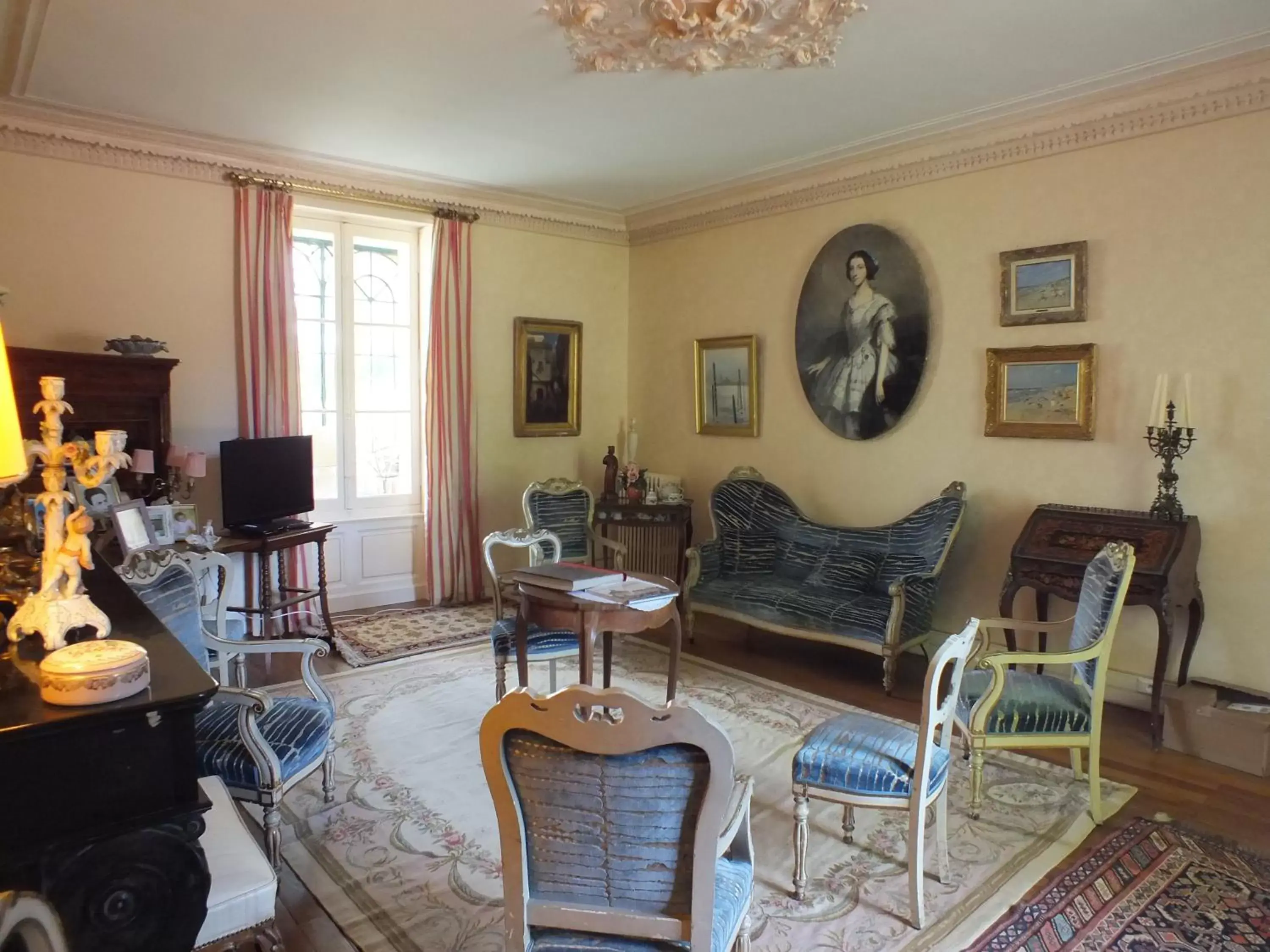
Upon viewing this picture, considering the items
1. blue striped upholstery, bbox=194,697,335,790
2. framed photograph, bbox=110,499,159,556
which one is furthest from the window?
blue striped upholstery, bbox=194,697,335,790

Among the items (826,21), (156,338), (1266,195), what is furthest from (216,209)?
(1266,195)

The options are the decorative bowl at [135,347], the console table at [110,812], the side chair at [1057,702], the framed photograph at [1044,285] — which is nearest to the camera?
the console table at [110,812]

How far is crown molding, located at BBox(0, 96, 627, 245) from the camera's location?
15.8 feet

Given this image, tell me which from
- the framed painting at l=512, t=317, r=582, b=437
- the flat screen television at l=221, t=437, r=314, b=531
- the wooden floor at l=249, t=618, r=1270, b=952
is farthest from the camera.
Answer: the framed painting at l=512, t=317, r=582, b=437

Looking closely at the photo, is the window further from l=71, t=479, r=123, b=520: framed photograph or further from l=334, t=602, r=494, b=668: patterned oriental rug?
l=71, t=479, r=123, b=520: framed photograph

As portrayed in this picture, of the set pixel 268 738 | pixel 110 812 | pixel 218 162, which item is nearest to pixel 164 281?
pixel 218 162

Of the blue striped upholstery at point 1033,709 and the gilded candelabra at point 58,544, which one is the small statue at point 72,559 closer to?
the gilded candelabra at point 58,544

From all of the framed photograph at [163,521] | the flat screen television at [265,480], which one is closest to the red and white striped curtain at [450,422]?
the flat screen television at [265,480]

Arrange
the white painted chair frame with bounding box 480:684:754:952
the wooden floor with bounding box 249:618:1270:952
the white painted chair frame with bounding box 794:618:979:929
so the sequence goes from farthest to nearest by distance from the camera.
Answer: the wooden floor with bounding box 249:618:1270:952, the white painted chair frame with bounding box 794:618:979:929, the white painted chair frame with bounding box 480:684:754:952

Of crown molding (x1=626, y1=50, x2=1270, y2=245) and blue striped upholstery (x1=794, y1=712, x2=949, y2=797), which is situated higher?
crown molding (x1=626, y1=50, x2=1270, y2=245)

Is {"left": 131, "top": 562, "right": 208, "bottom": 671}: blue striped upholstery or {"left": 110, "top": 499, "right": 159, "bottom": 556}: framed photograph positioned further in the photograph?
{"left": 110, "top": 499, "right": 159, "bottom": 556}: framed photograph

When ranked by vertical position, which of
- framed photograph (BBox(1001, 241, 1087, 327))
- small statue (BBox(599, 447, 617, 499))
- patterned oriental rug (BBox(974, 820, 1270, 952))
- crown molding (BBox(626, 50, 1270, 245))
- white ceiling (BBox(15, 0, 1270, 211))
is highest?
white ceiling (BBox(15, 0, 1270, 211))

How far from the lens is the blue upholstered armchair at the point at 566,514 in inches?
221

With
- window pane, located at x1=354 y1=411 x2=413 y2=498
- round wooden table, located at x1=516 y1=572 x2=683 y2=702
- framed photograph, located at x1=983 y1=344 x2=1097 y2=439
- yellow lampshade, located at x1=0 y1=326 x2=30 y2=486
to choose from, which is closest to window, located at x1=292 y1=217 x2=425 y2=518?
window pane, located at x1=354 y1=411 x2=413 y2=498
